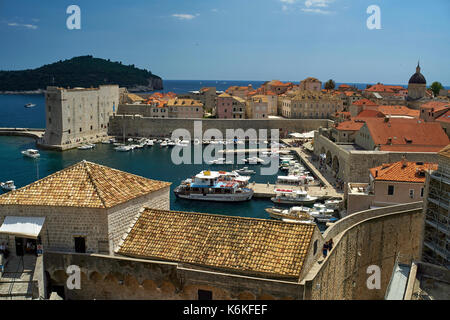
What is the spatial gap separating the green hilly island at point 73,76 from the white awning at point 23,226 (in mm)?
159997

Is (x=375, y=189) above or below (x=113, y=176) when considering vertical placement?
below

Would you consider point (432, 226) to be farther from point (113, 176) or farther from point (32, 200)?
point (32, 200)

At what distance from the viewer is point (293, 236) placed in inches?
457

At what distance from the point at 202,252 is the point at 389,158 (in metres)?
24.0

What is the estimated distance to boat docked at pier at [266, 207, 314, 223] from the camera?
27.4m

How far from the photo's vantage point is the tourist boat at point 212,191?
3388 centimetres

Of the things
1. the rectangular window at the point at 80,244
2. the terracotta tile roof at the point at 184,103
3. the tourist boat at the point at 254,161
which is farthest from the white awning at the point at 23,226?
the terracotta tile roof at the point at 184,103

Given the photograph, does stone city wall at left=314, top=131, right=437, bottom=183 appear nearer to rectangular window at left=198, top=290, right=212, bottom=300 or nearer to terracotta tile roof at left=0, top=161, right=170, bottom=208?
terracotta tile roof at left=0, top=161, right=170, bottom=208

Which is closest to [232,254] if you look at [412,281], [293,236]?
[293,236]

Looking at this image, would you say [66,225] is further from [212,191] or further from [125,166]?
[125,166]

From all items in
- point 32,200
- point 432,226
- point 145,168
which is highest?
point 32,200

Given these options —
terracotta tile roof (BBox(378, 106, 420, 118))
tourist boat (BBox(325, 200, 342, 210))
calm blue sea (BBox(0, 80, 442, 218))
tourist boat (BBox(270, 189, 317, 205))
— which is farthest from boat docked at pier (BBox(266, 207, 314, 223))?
terracotta tile roof (BBox(378, 106, 420, 118))

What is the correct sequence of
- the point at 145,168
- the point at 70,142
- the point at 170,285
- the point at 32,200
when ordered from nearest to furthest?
the point at 170,285, the point at 32,200, the point at 145,168, the point at 70,142

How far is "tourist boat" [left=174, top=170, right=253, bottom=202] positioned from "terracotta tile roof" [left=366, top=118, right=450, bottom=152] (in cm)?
1109
